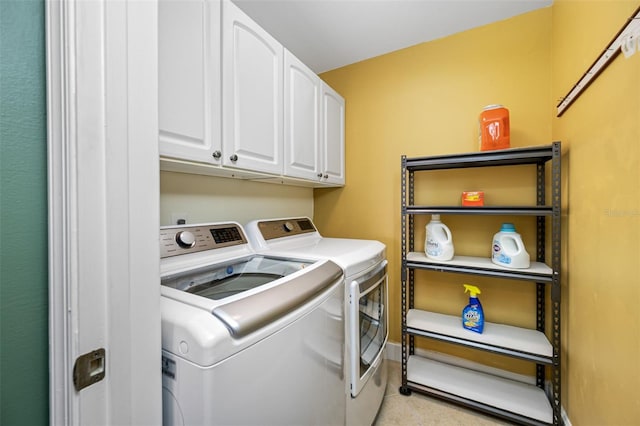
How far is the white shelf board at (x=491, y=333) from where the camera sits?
58.4 inches

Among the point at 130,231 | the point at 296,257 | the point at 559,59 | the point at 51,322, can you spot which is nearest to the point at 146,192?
the point at 130,231

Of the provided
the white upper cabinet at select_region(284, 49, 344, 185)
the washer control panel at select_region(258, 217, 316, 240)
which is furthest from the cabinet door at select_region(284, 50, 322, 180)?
the washer control panel at select_region(258, 217, 316, 240)

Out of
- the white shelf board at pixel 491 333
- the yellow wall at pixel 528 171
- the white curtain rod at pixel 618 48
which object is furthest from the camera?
the white shelf board at pixel 491 333

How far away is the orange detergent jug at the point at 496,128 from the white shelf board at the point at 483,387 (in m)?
1.53

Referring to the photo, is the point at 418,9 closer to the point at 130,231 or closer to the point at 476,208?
the point at 476,208

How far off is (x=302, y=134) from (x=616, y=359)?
1.81m

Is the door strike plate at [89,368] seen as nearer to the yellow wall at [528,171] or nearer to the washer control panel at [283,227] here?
the washer control panel at [283,227]

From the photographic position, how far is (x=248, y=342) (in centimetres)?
66

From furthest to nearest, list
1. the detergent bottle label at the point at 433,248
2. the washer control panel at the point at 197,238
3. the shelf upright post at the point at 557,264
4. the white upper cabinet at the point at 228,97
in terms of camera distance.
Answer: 1. the detergent bottle label at the point at 433,248
2. the shelf upright post at the point at 557,264
3. the washer control panel at the point at 197,238
4. the white upper cabinet at the point at 228,97

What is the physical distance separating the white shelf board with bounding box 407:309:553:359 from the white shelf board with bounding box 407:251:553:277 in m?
0.43

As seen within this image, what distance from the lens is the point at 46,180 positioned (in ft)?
1.51

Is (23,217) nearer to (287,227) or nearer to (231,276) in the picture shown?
(231,276)

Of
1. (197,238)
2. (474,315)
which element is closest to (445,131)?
(474,315)

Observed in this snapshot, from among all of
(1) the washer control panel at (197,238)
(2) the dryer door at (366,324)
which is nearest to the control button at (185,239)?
(1) the washer control panel at (197,238)
